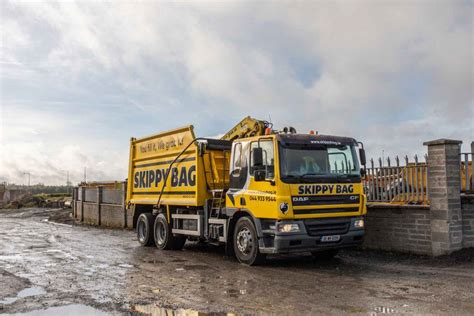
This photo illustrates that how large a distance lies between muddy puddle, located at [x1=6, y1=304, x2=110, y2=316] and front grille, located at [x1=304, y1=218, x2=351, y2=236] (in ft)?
14.7

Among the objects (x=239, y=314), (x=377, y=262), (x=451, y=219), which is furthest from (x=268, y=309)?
(x=451, y=219)

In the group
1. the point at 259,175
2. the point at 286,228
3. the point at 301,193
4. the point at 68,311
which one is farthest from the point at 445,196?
the point at 68,311

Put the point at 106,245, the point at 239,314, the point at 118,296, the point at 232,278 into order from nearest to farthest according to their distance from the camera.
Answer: the point at 239,314
the point at 118,296
the point at 232,278
the point at 106,245

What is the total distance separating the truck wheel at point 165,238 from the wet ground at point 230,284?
3.67 feet

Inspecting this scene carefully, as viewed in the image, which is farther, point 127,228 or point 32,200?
point 32,200

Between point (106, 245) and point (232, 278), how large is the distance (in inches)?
289

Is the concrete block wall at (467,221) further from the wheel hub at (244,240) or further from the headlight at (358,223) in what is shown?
the wheel hub at (244,240)

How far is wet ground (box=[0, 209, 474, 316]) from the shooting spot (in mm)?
6418

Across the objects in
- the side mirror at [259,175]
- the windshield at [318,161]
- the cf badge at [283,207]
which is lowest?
the cf badge at [283,207]

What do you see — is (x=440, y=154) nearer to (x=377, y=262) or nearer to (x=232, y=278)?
(x=377, y=262)

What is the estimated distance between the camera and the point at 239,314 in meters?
6.05

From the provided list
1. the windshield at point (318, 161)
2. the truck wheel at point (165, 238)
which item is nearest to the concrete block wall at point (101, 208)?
the truck wheel at point (165, 238)

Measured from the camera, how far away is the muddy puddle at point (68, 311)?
6.17m

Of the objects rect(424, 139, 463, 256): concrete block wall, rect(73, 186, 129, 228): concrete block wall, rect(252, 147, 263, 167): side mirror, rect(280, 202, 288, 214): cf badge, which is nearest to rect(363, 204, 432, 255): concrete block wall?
rect(424, 139, 463, 256): concrete block wall
